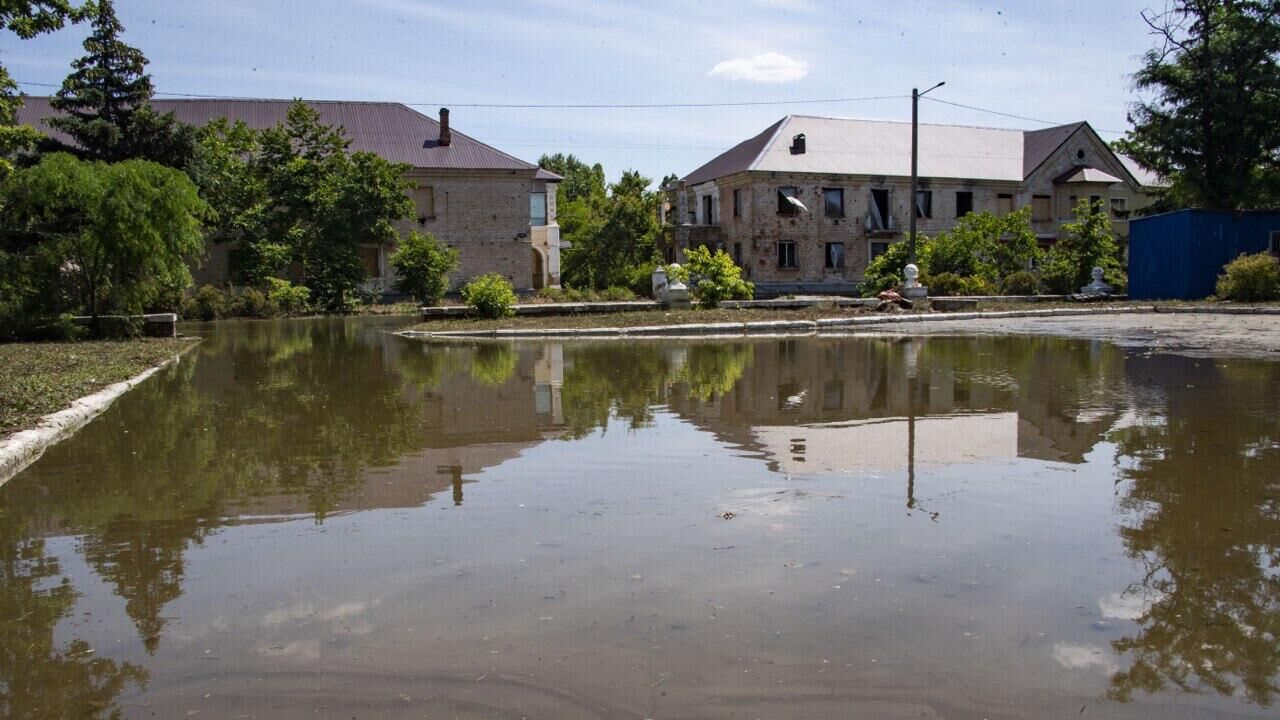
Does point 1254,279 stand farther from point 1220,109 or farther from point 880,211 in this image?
point 880,211

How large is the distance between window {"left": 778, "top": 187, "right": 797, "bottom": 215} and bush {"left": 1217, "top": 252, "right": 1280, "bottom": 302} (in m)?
22.4

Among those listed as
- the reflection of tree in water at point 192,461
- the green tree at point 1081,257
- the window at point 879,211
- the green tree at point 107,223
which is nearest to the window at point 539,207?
the window at point 879,211

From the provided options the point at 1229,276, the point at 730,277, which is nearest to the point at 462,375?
the point at 730,277

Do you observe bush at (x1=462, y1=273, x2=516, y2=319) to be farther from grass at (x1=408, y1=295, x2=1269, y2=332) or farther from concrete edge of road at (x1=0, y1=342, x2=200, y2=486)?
concrete edge of road at (x1=0, y1=342, x2=200, y2=486)

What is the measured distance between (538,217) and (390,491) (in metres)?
47.1

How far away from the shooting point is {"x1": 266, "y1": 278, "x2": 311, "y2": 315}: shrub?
36.2 m

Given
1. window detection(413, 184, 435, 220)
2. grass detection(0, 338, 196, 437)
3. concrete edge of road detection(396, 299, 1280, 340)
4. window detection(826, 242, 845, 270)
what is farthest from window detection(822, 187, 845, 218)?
grass detection(0, 338, 196, 437)

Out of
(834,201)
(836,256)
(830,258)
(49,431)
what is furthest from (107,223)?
(836,256)

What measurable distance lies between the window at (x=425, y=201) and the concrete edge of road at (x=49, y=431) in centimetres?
3399

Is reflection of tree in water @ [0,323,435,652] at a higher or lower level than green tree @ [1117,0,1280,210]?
lower

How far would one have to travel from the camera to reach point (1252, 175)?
124ft

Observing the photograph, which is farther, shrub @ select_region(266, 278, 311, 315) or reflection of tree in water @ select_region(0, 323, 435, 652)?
shrub @ select_region(266, 278, 311, 315)

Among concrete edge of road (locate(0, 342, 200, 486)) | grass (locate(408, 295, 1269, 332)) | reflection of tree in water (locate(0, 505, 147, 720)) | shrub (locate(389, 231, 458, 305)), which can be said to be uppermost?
shrub (locate(389, 231, 458, 305))

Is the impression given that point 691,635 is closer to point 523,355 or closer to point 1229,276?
point 523,355
